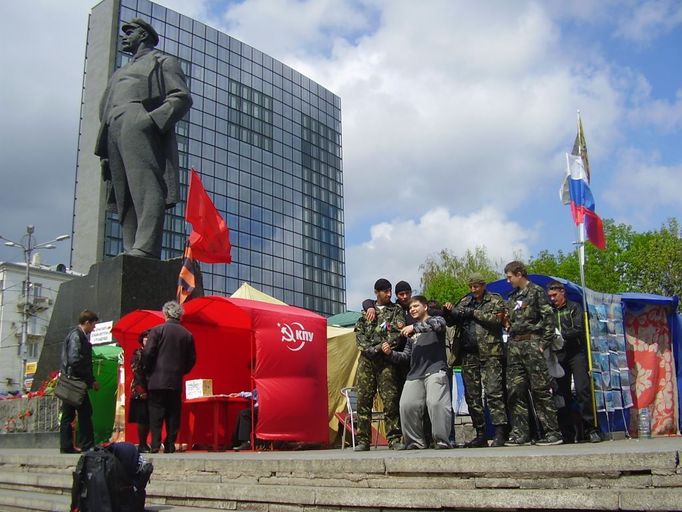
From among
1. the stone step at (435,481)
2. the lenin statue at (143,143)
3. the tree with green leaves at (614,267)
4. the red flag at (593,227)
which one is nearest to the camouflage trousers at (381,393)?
the stone step at (435,481)

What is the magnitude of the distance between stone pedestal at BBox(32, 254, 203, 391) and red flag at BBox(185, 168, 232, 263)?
16.9 inches

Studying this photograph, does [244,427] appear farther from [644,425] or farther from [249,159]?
[249,159]

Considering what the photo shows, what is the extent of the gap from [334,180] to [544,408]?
7004cm

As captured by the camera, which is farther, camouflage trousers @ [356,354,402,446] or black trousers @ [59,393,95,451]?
black trousers @ [59,393,95,451]

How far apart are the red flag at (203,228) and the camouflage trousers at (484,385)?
474cm

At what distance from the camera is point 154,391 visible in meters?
7.74

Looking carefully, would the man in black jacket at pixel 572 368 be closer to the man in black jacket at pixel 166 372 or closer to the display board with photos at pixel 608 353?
the display board with photos at pixel 608 353

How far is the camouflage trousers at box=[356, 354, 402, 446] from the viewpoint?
7.11 meters

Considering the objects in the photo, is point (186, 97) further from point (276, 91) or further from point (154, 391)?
point (276, 91)

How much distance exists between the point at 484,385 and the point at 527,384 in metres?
0.45

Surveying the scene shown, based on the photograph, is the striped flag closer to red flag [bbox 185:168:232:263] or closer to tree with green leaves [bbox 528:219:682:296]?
red flag [bbox 185:168:232:263]

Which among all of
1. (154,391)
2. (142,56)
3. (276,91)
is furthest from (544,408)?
(276,91)

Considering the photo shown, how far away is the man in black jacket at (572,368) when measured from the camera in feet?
24.5

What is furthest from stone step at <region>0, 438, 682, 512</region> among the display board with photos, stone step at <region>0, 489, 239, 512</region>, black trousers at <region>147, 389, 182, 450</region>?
the display board with photos
